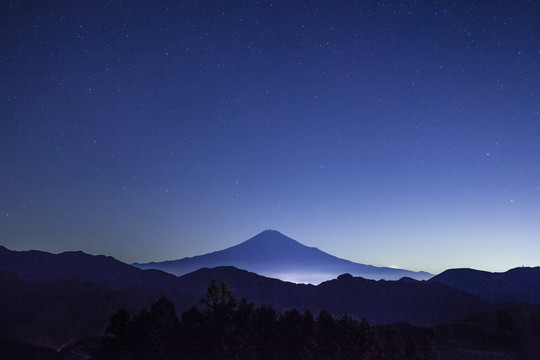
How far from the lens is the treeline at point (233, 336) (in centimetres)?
5088

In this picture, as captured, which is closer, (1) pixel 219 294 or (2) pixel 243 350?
(2) pixel 243 350

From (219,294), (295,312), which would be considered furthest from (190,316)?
(295,312)

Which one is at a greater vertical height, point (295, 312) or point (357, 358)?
point (295, 312)

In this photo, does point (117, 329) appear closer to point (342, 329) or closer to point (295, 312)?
point (295, 312)

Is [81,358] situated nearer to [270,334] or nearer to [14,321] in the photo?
[270,334]

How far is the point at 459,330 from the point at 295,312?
89.1m

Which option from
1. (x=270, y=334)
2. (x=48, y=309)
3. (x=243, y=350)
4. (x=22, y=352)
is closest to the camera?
(x=243, y=350)

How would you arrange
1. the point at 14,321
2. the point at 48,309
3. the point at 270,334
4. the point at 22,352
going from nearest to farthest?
1. the point at 270,334
2. the point at 22,352
3. the point at 14,321
4. the point at 48,309

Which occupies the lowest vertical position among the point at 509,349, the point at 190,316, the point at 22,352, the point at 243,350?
the point at 22,352

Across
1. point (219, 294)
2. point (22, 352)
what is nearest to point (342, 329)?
point (219, 294)

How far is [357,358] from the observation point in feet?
166

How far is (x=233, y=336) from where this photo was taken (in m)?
51.2

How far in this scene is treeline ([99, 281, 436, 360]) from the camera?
167 feet

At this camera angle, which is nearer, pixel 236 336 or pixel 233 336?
pixel 236 336
